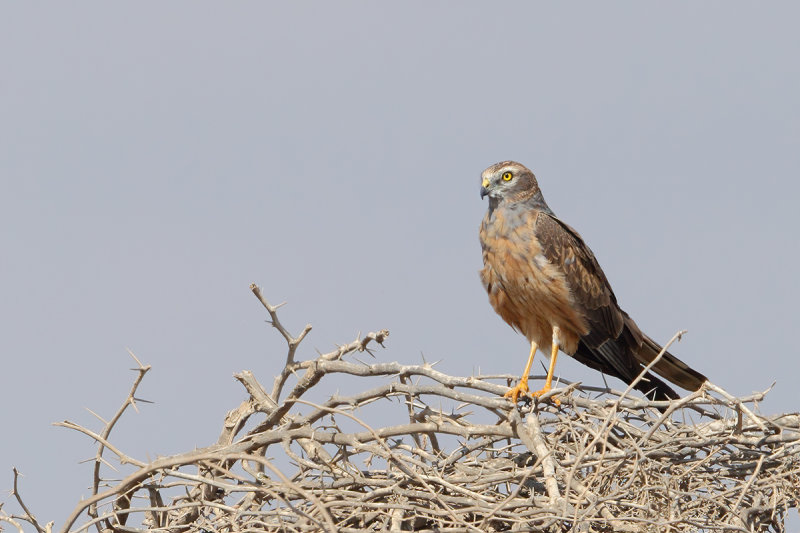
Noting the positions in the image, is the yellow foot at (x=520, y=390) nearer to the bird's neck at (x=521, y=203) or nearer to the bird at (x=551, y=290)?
the bird at (x=551, y=290)

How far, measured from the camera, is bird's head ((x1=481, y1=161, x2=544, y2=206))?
6930 mm

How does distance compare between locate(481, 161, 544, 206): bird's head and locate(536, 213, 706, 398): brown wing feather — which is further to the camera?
locate(481, 161, 544, 206): bird's head

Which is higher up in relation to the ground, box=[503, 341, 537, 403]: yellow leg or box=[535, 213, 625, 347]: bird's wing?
box=[535, 213, 625, 347]: bird's wing

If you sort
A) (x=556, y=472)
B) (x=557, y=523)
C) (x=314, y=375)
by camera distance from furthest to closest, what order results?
(x=314, y=375) < (x=556, y=472) < (x=557, y=523)

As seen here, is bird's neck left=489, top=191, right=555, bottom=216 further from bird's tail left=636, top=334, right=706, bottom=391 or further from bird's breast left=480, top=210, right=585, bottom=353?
bird's tail left=636, top=334, right=706, bottom=391

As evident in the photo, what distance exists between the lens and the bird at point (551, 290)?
6480mm

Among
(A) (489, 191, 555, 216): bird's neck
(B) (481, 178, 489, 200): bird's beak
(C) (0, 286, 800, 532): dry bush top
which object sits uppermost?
(B) (481, 178, 489, 200): bird's beak

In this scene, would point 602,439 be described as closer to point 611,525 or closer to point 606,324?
point 611,525

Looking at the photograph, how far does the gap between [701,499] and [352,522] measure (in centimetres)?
148

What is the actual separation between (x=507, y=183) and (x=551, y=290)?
89cm

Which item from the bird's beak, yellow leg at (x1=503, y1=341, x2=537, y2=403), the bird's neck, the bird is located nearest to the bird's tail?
the bird

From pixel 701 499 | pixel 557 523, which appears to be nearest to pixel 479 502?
pixel 557 523

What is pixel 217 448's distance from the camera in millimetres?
4594

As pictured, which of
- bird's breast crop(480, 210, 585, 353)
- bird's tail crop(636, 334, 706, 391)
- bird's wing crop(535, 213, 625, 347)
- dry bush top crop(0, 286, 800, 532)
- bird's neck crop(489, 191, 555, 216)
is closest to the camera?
dry bush top crop(0, 286, 800, 532)
